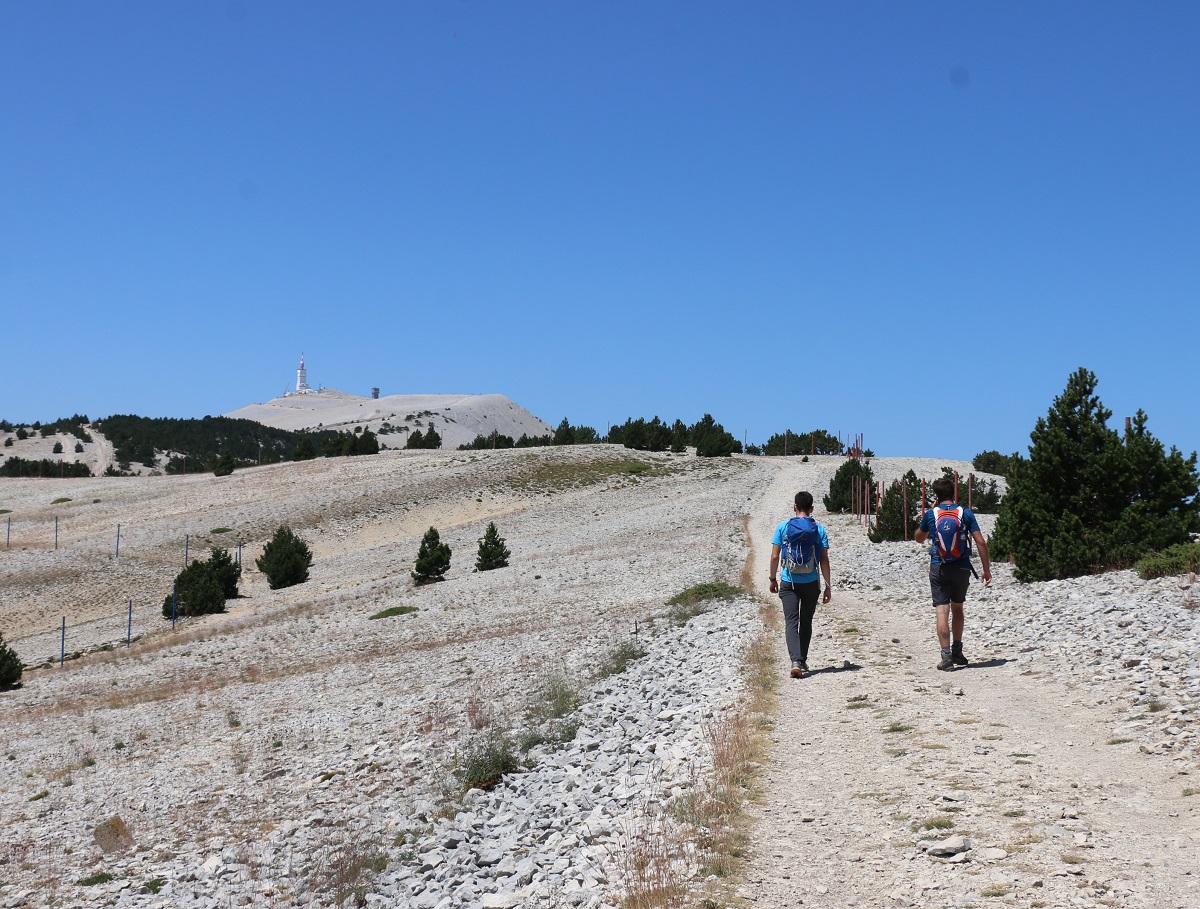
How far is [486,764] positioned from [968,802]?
6283 millimetres

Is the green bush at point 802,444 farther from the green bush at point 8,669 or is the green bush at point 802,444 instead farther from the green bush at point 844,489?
the green bush at point 8,669

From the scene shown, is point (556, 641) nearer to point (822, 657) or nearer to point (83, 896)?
point (822, 657)

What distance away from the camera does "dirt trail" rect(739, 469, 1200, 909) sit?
5492mm

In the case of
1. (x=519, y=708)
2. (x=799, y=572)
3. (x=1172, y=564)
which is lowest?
(x=519, y=708)

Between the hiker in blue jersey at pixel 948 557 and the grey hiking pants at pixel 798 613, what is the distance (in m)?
1.56

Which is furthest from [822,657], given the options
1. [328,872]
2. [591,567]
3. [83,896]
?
[591,567]

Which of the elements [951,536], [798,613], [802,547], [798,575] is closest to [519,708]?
[798,613]

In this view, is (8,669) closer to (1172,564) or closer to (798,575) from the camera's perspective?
(798,575)

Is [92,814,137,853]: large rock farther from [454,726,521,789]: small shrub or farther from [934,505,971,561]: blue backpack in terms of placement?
[934,505,971,561]: blue backpack

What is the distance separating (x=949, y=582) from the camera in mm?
11898

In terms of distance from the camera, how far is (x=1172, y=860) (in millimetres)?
5504

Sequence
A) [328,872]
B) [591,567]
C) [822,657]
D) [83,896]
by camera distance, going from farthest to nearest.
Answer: [591,567] → [822,657] → [83,896] → [328,872]

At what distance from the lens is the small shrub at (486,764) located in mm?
11062

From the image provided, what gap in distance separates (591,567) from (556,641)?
1403 centimetres
